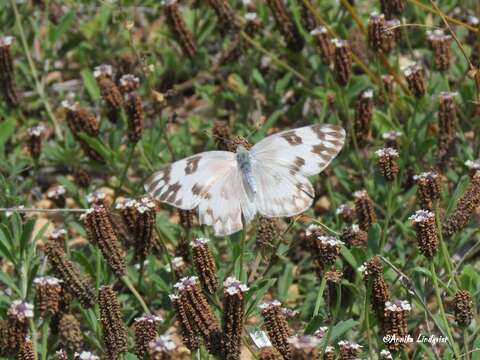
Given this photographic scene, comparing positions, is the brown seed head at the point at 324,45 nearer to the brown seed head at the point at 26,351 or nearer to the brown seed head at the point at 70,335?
the brown seed head at the point at 70,335

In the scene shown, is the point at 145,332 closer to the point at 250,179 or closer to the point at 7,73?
the point at 250,179

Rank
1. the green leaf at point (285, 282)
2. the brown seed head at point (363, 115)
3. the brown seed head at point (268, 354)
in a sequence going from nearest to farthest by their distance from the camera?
the brown seed head at point (268, 354) < the green leaf at point (285, 282) < the brown seed head at point (363, 115)

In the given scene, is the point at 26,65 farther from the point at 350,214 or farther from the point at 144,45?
the point at 350,214

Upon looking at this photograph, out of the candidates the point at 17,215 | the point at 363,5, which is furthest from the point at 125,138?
the point at 363,5

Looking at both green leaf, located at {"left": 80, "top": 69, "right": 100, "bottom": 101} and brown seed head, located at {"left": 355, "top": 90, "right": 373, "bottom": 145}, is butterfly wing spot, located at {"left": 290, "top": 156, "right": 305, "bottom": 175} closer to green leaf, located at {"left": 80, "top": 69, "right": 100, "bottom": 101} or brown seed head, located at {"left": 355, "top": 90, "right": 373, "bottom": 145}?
brown seed head, located at {"left": 355, "top": 90, "right": 373, "bottom": 145}

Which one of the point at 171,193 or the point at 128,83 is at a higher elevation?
the point at 128,83

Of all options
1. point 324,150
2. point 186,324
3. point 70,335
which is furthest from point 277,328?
point 70,335

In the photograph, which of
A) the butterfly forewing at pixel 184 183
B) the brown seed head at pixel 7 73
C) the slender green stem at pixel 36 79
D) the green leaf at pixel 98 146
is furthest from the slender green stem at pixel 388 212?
the brown seed head at pixel 7 73
